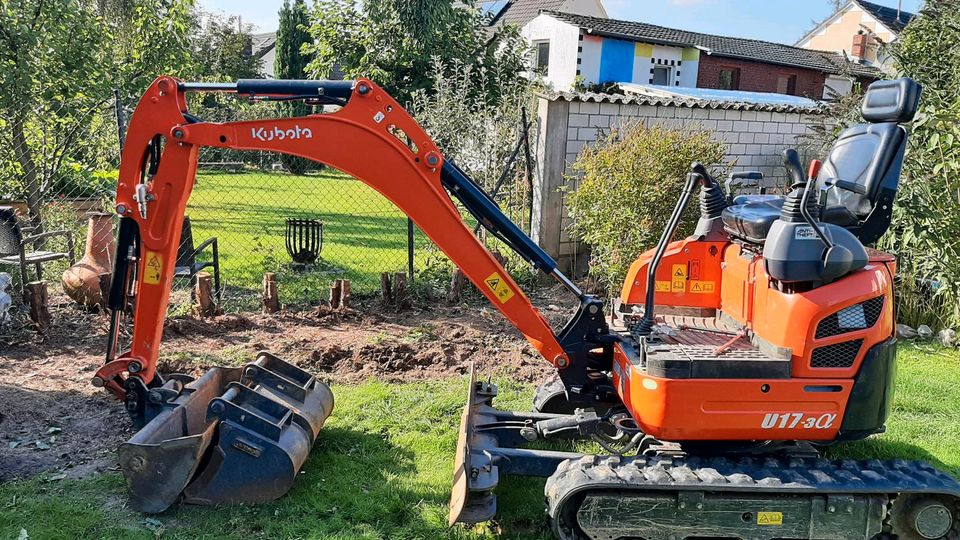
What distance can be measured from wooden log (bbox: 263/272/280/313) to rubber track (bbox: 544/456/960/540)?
4.70m

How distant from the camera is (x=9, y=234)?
7.39m

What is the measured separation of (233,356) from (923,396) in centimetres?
597

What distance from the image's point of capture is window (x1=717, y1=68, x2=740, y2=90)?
31.7 m

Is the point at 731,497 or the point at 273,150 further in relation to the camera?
the point at 273,150

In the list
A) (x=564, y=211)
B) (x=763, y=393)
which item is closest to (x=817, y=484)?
(x=763, y=393)

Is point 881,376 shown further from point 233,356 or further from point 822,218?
point 233,356

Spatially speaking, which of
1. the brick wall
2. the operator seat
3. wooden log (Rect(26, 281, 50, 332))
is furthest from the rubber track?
the brick wall

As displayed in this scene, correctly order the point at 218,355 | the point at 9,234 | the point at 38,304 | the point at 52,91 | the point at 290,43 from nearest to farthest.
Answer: the point at 218,355, the point at 38,304, the point at 9,234, the point at 52,91, the point at 290,43

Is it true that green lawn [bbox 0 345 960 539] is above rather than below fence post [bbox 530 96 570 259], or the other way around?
below

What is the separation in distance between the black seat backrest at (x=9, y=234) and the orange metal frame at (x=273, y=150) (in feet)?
12.6

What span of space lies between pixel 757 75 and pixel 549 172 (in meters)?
26.5

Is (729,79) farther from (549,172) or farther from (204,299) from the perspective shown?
(204,299)

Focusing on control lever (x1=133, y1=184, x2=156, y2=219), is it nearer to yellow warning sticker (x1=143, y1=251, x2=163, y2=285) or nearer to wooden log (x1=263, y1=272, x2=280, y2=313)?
yellow warning sticker (x1=143, y1=251, x2=163, y2=285)

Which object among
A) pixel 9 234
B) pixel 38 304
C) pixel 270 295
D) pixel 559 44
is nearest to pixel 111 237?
pixel 9 234
